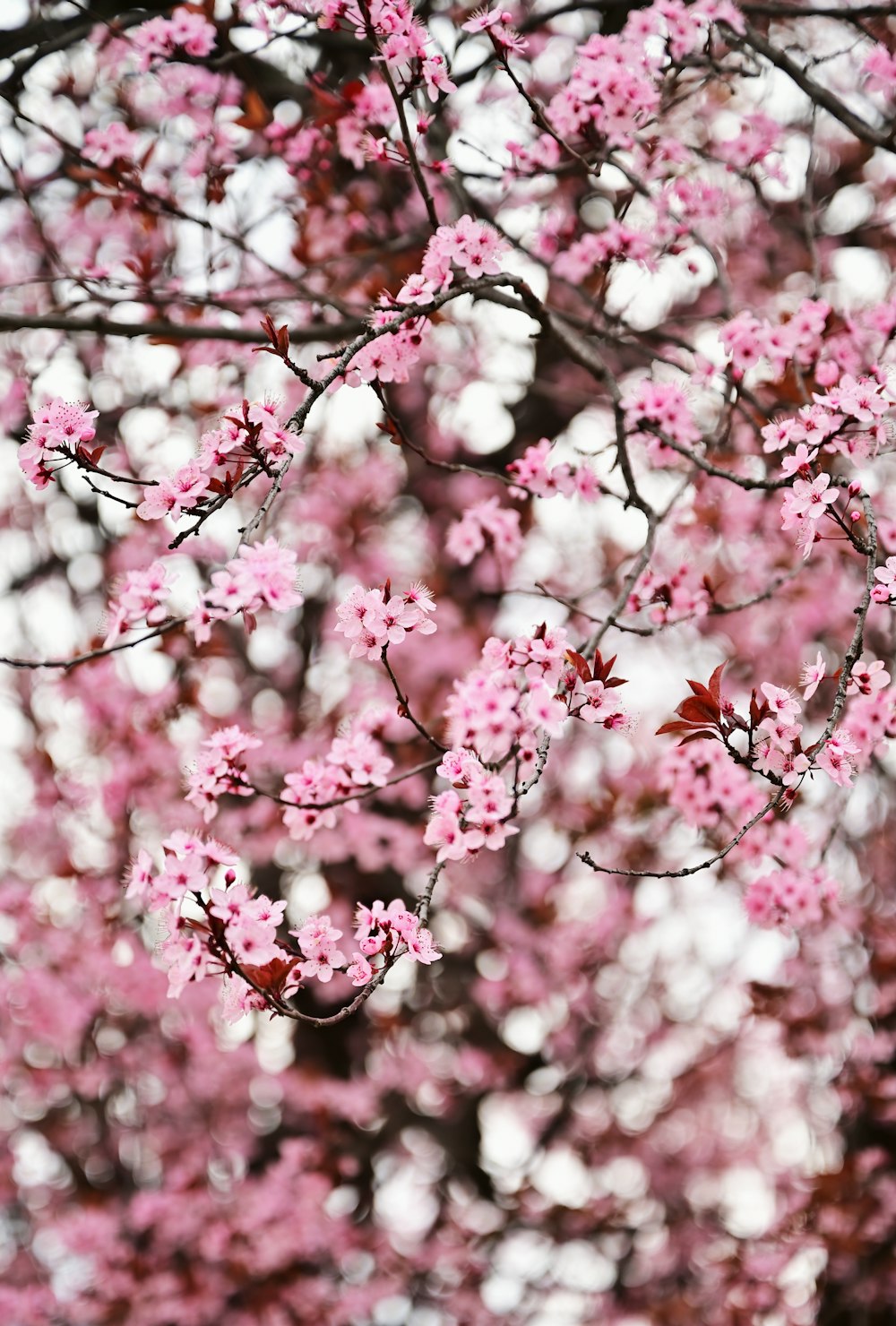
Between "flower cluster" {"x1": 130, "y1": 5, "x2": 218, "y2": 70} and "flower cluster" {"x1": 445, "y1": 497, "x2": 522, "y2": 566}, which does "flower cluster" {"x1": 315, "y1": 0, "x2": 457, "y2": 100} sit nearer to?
"flower cluster" {"x1": 130, "y1": 5, "x2": 218, "y2": 70}

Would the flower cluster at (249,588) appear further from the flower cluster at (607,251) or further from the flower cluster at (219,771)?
the flower cluster at (607,251)

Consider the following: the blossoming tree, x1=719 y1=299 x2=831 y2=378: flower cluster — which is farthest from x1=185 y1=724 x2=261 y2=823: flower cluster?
x1=719 y1=299 x2=831 y2=378: flower cluster

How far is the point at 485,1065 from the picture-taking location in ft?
23.7

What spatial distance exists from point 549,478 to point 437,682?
15.3 ft

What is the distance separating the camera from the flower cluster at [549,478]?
3.12 m

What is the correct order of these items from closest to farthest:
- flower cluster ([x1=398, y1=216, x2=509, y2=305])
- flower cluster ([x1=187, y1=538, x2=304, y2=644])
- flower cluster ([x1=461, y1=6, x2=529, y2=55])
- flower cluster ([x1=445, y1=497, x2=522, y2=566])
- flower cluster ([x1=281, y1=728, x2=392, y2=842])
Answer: flower cluster ([x1=187, y1=538, x2=304, y2=644]) → flower cluster ([x1=398, y1=216, x2=509, y2=305]) → flower cluster ([x1=281, y1=728, x2=392, y2=842]) → flower cluster ([x1=461, y1=6, x2=529, y2=55]) → flower cluster ([x1=445, y1=497, x2=522, y2=566])

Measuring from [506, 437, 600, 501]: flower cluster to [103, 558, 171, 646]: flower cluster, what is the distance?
1410 mm

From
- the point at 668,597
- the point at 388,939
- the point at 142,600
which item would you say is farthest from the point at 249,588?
the point at 668,597

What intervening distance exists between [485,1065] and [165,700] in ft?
11.9

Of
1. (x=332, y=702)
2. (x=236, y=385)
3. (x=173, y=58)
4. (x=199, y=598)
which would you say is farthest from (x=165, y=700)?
(x=199, y=598)

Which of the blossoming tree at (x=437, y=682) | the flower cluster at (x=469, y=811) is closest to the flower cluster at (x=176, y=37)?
the blossoming tree at (x=437, y=682)

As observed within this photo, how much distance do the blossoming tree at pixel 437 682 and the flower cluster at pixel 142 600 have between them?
0.5 inches

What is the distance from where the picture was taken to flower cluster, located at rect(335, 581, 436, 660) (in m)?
2.11

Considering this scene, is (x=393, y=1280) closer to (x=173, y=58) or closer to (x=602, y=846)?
(x=602, y=846)
